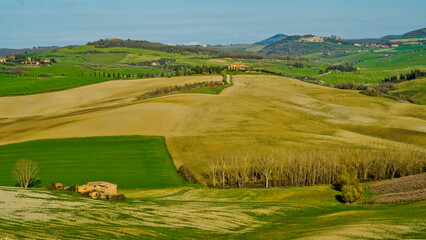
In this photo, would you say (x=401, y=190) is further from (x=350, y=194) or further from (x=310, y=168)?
(x=310, y=168)

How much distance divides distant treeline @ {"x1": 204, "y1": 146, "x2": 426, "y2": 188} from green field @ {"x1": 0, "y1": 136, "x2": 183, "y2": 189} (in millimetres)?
9516

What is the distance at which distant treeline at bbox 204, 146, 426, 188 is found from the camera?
3022 inches

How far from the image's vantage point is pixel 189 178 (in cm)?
7769

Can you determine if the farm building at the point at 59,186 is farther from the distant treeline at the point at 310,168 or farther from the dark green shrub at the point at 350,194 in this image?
the dark green shrub at the point at 350,194

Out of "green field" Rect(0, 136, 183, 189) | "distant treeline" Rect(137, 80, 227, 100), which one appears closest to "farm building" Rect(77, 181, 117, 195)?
"green field" Rect(0, 136, 183, 189)

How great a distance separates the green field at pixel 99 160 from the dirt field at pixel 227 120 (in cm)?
367

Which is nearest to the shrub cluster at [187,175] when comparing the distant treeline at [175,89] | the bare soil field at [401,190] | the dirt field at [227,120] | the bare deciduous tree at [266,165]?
the dirt field at [227,120]

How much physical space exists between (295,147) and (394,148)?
19136mm

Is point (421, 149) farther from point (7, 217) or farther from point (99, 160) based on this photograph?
point (7, 217)

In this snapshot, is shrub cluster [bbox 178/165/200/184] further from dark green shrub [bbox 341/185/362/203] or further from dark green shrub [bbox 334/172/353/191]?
dark green shrub [bbox 341/185/362/203]

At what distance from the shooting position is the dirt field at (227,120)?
93062 mm

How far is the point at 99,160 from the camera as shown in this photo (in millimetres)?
85188

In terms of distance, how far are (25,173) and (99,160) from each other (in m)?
14.8

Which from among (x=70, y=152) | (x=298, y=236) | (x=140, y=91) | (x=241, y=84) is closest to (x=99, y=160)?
(x=70, y=152)
